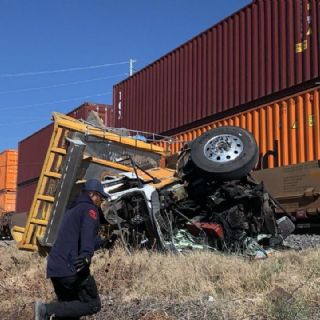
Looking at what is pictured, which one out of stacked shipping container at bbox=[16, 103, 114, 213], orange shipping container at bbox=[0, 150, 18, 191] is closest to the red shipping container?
stacked shipping container at bbox=[16, 103, 114, 213]

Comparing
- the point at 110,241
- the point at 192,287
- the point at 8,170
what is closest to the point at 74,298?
the point at 192,287

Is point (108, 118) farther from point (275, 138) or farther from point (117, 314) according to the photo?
point (117, 314)

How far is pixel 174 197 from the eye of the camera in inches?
300

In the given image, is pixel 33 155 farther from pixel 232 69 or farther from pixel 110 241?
pixel 110 241

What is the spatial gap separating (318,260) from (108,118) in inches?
590

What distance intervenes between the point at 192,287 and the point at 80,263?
1573mm

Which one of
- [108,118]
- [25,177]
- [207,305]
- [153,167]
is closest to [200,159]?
[153,167]

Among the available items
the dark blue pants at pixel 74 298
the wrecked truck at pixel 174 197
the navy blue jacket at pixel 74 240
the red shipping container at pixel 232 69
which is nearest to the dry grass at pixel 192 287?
the wrecked truck at pixel 174 197

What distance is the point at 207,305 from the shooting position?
497 cm

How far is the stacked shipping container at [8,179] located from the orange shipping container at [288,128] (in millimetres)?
16986

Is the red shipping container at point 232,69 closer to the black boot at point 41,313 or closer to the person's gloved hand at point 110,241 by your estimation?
the person's gloved hand at point 110,241

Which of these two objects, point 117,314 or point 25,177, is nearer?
point 117,314

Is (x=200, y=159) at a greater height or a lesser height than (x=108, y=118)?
lesser

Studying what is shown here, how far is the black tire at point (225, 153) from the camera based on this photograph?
24.2ft
